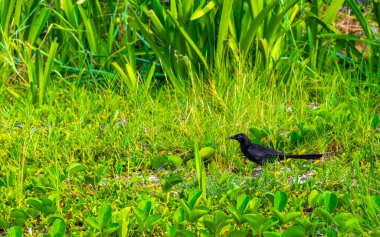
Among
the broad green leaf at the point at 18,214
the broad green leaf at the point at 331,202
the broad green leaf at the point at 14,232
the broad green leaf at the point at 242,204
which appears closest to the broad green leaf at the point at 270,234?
the broad green leaf at the point at 242,204

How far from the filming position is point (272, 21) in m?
5.75

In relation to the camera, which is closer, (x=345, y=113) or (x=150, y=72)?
(x=345, y=113)

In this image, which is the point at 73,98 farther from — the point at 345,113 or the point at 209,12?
the point at 345,113

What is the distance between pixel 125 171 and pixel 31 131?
0.63 meters

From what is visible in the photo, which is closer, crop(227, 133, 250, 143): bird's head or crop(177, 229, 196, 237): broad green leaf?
crop(177, 229, 196, 237): broad green leaf

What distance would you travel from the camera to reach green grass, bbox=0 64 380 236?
12.5 ft

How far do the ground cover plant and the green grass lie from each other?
1 cm

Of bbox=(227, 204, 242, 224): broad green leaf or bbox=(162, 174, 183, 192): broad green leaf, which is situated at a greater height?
bbox=(227, 204, 242, 224): broad green leaf

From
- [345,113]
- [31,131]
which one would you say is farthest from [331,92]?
[31,131]

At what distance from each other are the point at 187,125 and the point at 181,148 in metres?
0.20

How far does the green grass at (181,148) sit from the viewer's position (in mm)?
3822

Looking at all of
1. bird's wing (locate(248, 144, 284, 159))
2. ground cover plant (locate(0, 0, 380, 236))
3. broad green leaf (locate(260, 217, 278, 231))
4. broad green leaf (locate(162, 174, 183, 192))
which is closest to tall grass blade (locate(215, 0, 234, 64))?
ground cover plant (locate(0, 0, 380, 236))

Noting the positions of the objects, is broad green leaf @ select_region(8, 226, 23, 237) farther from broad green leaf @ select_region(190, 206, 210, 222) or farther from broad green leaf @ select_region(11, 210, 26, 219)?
broad green leaf @ select_region(190, 206, 210, 222)

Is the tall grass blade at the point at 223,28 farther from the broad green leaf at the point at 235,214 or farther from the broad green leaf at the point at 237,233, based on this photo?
the broad green leaf at the point at 237,233
